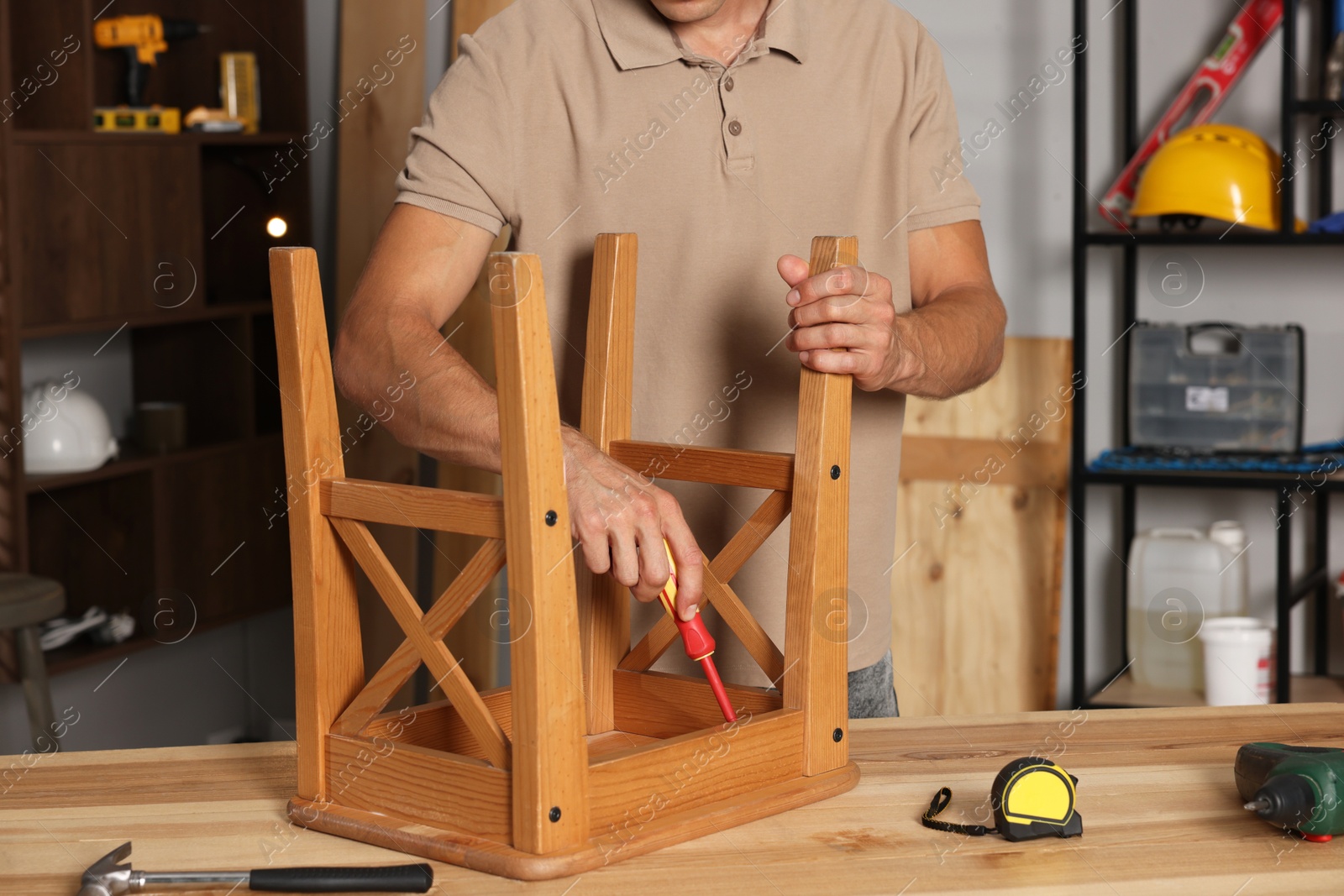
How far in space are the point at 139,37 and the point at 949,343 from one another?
7.96 ft

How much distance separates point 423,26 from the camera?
299cm

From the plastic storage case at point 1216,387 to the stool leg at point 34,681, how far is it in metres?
2.26

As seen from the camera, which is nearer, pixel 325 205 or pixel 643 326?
pixel 643 326

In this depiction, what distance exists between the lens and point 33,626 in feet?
8.07

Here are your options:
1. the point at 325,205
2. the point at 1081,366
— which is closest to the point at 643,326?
the point at 1081,366

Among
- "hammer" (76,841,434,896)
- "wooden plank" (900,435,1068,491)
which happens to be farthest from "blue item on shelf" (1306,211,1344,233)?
"hammer" (76,841,434,896)

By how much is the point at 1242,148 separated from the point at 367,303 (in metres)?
1.91

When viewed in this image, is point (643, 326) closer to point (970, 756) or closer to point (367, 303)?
point (367, 303)

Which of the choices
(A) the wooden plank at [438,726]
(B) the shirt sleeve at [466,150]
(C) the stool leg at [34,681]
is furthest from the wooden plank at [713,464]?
(C) the stool leg at [34,681]

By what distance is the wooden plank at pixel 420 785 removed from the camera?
34.2 inches

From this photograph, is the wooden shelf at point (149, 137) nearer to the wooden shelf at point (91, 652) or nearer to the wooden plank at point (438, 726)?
the wooden shelf at point (91, 652)

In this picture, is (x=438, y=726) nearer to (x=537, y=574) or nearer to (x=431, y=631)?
(x=431, y=631)

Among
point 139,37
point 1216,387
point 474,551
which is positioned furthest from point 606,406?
point 139,37

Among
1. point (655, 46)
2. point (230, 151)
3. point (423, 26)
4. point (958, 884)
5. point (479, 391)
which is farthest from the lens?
point (230, 151)
